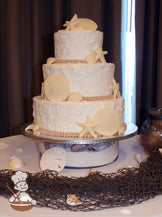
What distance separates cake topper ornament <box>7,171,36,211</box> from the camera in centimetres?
86

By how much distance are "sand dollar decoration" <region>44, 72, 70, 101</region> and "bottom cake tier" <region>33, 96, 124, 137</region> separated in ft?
0.10

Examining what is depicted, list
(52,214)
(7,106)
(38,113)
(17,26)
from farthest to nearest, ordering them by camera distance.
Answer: (7,106) → (17,26) → (38,113) → (52,214)

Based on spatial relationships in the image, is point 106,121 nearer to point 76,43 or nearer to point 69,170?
point 69,170

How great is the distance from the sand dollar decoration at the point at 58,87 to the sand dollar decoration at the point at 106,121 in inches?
6.7

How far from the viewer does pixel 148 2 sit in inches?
85.0

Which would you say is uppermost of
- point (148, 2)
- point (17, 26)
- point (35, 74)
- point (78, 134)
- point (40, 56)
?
point (148, 2)

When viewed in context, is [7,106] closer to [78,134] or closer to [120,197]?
[78,134]

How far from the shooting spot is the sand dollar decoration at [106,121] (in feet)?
3.67

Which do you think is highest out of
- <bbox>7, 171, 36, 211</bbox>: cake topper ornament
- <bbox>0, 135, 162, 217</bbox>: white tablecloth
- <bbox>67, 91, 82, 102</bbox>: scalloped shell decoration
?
<bbox>67, 91, 82, 102</bbox>: scalloped shell decoration

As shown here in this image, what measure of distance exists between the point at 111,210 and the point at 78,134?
1.26 feet

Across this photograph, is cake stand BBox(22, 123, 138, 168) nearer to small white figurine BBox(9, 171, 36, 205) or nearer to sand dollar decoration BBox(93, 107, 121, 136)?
sand dollar decoration BBox(93, 107, 121, 136)

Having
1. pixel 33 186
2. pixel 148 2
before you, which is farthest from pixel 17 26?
pixel 33 186

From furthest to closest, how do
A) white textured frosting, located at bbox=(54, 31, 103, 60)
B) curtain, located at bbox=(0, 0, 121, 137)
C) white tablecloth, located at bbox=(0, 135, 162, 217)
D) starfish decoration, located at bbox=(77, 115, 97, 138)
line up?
curtain, located at bbox=(0, 0, 121, 137) < white textured frosting, located at bbox=(54, 31, 103, 60) < starfish decoration, located at bbox=(77, 115, 97, 138) < white tablecloth, located at bbox=(0, 135, 162, 217)

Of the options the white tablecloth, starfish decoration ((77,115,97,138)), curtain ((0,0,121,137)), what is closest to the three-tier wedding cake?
starfish decoration ((77,115,97,138))
